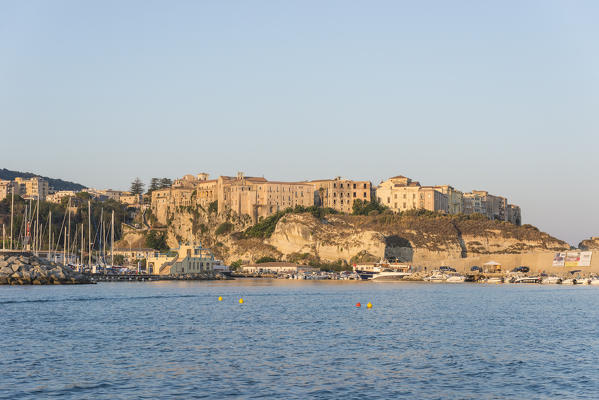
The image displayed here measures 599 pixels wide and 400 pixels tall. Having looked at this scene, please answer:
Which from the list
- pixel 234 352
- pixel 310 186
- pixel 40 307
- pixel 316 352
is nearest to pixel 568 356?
pixel 316 352

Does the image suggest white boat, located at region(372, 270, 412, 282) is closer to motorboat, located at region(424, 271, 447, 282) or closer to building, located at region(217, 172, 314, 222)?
motorboat, located at region(424, 271, 447, 282)

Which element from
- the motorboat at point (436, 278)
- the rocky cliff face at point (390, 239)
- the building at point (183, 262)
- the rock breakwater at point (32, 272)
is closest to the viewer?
the rock breakwater at point (32, 272)

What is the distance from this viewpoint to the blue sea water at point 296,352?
25953mm

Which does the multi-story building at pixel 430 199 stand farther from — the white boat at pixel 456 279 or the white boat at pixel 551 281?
the white boat at pixel 551 281

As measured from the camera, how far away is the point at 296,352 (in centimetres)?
3431

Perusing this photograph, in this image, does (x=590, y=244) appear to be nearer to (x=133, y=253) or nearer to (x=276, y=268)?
(x=276, y=268)

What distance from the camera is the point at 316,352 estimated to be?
34.4 metres

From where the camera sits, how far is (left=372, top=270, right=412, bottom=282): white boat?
444 ft

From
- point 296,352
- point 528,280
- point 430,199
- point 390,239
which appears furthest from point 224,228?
point 296,352

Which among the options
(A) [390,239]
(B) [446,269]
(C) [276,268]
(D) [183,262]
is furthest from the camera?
(A) [390,239]

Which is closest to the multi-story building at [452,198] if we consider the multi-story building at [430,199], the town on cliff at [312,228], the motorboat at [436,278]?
the town on cliff at [312,228]

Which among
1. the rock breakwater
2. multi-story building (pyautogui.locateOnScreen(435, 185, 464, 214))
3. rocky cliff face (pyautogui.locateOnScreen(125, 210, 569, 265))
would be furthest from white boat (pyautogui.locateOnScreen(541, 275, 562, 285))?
the rock breakwater

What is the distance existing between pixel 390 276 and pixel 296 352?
337 ft

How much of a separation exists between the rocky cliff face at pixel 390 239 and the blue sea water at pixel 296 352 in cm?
9070
